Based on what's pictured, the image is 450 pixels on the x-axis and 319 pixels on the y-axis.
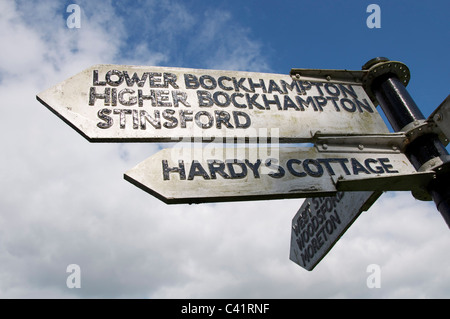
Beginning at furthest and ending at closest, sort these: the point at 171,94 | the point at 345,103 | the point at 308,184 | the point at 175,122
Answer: the point at 345,103, the point at 171,94, the point at 175,122, the point at 308,184

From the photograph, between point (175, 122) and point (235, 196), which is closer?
point (235, 196)

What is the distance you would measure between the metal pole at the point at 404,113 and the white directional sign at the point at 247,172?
222mm

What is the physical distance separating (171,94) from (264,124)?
2.58 feet

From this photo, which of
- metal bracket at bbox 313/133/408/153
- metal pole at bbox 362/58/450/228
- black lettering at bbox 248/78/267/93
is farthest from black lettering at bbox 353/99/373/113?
black lettering at bbox 248/78/267/93

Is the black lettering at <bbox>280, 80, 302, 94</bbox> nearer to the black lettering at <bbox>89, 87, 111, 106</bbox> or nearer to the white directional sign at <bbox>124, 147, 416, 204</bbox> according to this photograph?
the white directional sign at <bbox>124, 147, 416, 204</bbox>

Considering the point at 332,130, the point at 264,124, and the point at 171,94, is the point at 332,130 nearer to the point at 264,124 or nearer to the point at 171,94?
the point at 264,124

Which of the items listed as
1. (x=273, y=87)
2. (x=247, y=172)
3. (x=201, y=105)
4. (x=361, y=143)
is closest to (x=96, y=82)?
(x=201, y=105)

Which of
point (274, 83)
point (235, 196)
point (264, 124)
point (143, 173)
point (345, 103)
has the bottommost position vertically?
point (235, 196)

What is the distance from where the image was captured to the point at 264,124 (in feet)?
9.98

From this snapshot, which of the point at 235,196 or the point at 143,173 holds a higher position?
the point at 143,173

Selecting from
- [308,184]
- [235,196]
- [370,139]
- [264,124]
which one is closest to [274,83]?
[264,124]

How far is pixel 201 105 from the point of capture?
300 cm

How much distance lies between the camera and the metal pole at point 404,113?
2.88 m

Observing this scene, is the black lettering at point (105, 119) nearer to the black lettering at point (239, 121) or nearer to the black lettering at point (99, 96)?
the black lettering at point (99, 96)
